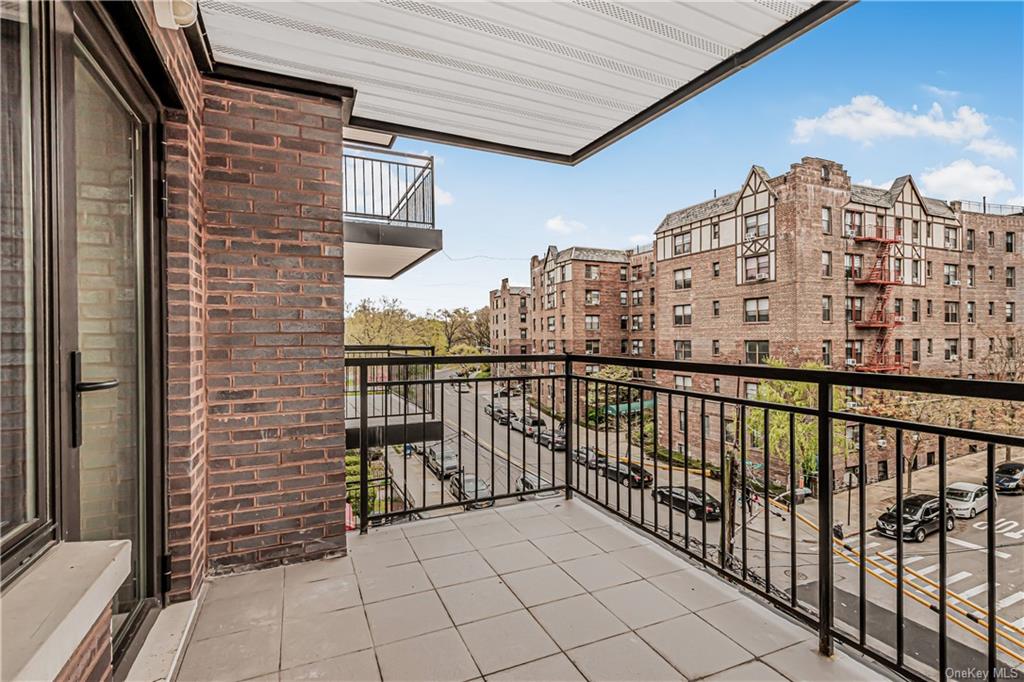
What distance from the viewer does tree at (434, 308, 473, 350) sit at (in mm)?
19953

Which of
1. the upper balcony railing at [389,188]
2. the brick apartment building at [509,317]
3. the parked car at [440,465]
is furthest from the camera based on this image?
the brick apartment building at [509,317]

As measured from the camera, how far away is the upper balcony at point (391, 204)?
4.86m

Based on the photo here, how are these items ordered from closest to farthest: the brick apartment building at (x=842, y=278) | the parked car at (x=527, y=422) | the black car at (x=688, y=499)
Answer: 1. the black car at (x=688, y=499)
2. the parked car at (x=527, y=422)
3. the brick apartment building at (x=842, y=278)

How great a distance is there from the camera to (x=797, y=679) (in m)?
1.47

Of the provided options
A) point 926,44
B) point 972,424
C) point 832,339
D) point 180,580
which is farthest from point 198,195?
point 926,44

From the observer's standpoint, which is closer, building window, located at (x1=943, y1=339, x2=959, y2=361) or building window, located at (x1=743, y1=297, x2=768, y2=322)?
building window, located at (x1=743, y1=297, x2=768, y2=322)

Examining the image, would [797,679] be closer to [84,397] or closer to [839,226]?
[84,397]

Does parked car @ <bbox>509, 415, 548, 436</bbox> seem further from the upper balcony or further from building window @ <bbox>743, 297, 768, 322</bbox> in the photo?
building window @ <bbox>743, 297, 768, 322</bbox>

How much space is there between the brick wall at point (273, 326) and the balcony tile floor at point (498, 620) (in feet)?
0.77

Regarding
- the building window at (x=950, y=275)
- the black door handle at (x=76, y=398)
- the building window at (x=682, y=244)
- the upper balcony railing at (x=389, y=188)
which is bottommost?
the black door handle at (x=76, y=398)

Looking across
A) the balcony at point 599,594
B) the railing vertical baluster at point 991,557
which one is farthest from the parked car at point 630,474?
the railing vertical baluster at point 991,557

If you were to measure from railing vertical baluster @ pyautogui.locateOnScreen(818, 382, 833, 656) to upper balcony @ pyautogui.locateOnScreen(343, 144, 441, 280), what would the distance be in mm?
4080

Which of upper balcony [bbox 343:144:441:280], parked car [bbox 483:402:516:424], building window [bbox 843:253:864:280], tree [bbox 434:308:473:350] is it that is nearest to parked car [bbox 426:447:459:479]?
parked car [bbox 483:402:516:424]

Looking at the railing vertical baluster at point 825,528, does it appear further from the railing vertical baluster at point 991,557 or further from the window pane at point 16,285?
the window pane at point 16,285
